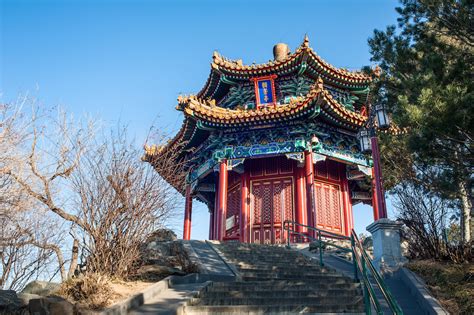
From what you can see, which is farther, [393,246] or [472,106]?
[393,246]

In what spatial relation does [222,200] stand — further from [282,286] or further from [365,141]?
[282,286]

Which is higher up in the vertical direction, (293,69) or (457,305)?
(293,69)

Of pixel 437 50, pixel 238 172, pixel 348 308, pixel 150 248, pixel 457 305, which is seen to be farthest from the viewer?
pixel 238 172

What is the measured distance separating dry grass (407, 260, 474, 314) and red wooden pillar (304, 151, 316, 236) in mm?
7043

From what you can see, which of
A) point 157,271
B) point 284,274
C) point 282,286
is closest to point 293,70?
point 284,274

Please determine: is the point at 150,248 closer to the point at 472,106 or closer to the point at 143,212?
the point at 143,212

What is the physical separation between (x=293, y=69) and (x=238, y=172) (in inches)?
181

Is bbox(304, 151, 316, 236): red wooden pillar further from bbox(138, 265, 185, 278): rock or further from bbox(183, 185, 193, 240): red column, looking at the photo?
bbox(138, 265, 185, 278): rock

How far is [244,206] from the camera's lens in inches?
632

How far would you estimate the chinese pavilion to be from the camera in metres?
15.1

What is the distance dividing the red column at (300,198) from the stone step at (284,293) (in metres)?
8.00

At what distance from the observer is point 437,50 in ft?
25.8

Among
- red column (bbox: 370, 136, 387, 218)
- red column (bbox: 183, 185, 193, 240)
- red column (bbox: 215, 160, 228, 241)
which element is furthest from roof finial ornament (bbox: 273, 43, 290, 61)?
red column (bbox: 370, 136, 387, 218)

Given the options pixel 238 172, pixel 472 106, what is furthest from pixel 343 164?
pixel 472 106
